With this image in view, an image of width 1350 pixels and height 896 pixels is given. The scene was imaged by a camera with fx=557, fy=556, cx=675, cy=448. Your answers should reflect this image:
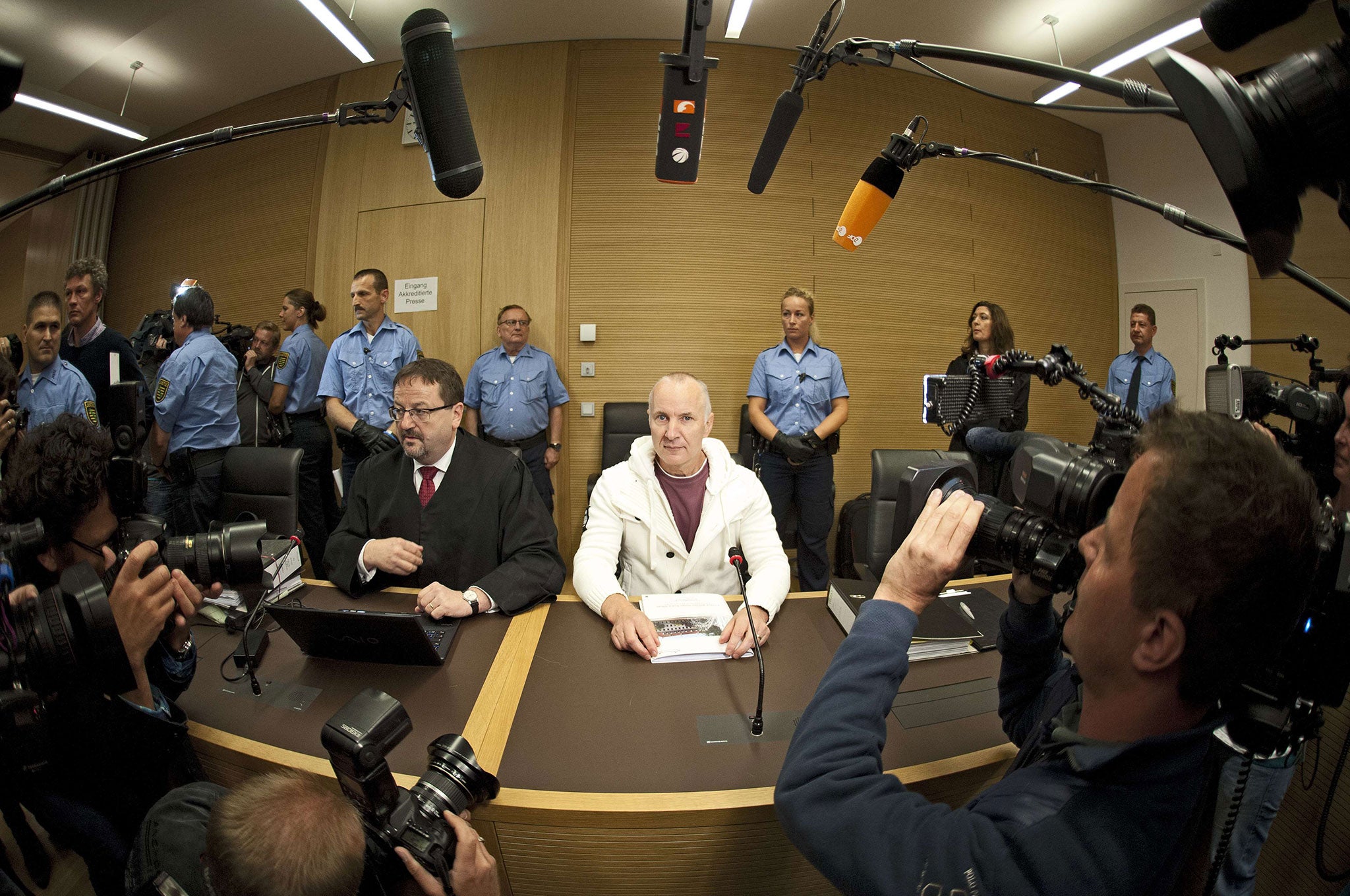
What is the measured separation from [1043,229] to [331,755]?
598cm

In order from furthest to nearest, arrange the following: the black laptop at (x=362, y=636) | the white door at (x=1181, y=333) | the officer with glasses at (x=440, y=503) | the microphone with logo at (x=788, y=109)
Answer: the white door at (x=1181, y=333) < the officer with glasses at (x=440, y=503) < the black laptop at (x=362, y=636) < the microphone with logo at (x=788, y=109)

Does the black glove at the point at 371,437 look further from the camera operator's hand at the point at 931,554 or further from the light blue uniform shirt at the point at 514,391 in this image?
the camera operator's hand at the point at 931,554

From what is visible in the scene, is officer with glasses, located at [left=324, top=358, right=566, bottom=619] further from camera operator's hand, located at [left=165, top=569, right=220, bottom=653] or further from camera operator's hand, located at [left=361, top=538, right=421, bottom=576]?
camera operator's hand, located at [left=165, top=569, right=220, bottom=653]

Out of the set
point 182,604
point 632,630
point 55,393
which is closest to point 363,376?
point 55,393

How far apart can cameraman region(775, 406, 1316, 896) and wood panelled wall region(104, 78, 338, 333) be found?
16.5ft

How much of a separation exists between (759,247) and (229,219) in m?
4.55

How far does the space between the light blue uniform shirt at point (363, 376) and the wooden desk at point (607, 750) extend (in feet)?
7.99

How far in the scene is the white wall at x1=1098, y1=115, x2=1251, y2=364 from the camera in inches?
185

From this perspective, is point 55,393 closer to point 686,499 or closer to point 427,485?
point 427,485

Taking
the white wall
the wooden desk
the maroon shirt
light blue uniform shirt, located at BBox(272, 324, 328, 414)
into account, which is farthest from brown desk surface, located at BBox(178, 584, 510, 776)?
the white wall

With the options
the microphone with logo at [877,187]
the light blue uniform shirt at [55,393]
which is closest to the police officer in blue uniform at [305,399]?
the light blue uniform shirt at [55,393]

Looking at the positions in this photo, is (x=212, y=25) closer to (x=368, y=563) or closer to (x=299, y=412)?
(x=299, y=412)

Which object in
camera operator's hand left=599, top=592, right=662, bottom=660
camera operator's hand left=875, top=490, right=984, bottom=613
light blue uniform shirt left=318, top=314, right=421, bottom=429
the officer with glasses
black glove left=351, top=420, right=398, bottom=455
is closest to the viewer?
camera operator's hand left=875, top=490, right=984, bottom=613

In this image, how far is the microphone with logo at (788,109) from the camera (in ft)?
3.44
